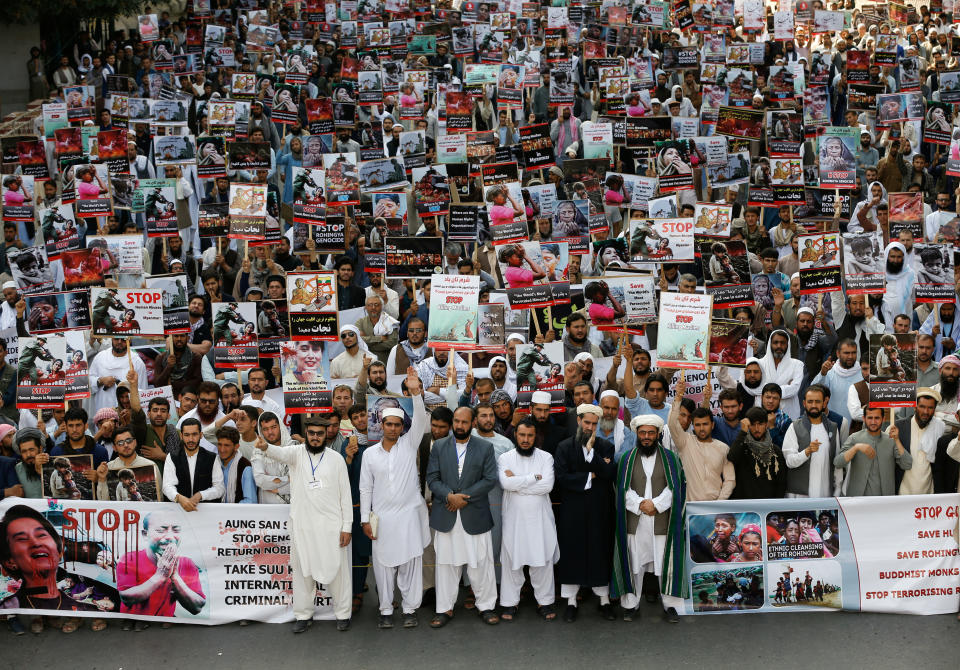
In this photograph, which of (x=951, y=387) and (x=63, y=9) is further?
(x=63, y=9)

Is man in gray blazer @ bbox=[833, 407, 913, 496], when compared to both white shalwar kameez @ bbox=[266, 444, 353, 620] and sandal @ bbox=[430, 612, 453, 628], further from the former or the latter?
white shalwar kameez @ bbox=[266, 444, 353, 620]

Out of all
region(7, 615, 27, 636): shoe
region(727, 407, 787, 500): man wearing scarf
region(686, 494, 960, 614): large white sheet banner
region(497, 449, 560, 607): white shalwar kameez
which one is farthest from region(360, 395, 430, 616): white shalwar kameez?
region(7, 615, 27, 636): shoe

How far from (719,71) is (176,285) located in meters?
13.0

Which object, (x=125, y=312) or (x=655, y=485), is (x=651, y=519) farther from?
(x=125, y=312)

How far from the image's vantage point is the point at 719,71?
22172 mm

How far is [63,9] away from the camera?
2672cm

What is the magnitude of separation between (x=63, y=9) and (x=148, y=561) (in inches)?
807

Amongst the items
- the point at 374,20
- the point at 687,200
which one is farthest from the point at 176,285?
the point at 374,20

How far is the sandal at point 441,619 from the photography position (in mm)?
9312

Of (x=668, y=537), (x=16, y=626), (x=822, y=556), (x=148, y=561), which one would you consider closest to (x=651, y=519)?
(x=668, y=537)

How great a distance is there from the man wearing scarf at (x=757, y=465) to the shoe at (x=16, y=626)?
18.3 feet

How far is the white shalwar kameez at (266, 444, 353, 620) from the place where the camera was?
9133 mm

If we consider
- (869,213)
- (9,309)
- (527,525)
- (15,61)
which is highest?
Result: (15,61)

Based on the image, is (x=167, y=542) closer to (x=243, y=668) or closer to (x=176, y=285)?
(x=243, y=668)
